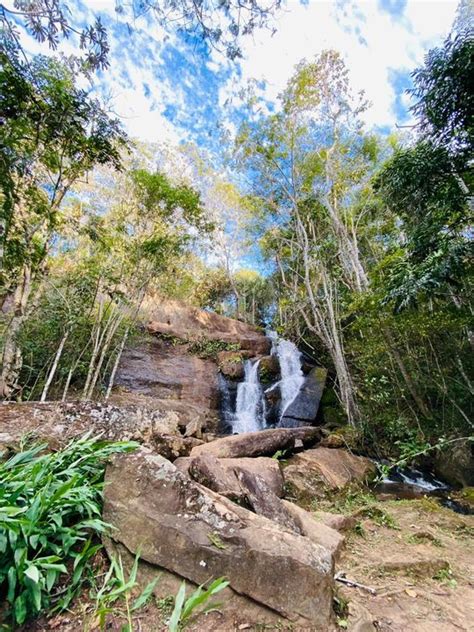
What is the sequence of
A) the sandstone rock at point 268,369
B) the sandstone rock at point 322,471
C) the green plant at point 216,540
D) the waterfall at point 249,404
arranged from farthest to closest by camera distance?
the sandstone rock at point 268,369
the waterfall at point 249,404
the sandstone rock at point 322,471
the green plant at point 216,540

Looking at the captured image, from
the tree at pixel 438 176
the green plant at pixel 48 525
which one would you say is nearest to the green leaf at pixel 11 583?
the green plant at pixel 48 525

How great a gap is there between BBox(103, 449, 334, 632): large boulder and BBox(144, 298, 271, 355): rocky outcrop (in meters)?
12.3

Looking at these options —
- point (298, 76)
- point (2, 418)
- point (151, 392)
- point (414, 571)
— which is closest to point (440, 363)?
point (414, 571)

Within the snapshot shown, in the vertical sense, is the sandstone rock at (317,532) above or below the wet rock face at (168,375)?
below

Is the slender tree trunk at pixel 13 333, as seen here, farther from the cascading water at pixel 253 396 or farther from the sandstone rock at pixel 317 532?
the cascading water at pixel 253 396

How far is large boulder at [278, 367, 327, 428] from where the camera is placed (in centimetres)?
1009

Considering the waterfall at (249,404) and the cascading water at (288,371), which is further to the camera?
the cascading water at (288,371)

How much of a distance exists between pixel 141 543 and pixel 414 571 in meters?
2.55

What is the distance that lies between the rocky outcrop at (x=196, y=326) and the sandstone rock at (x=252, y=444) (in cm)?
779

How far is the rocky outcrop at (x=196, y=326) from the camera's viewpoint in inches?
582

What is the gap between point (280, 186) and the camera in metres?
11.7

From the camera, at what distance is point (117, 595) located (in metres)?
1.63

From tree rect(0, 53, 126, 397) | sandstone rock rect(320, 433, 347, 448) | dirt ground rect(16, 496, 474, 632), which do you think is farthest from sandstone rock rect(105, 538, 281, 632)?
sandstone rock rect(320, 433, 347, 448)

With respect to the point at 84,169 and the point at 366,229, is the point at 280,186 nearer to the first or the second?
the point at 366,229
